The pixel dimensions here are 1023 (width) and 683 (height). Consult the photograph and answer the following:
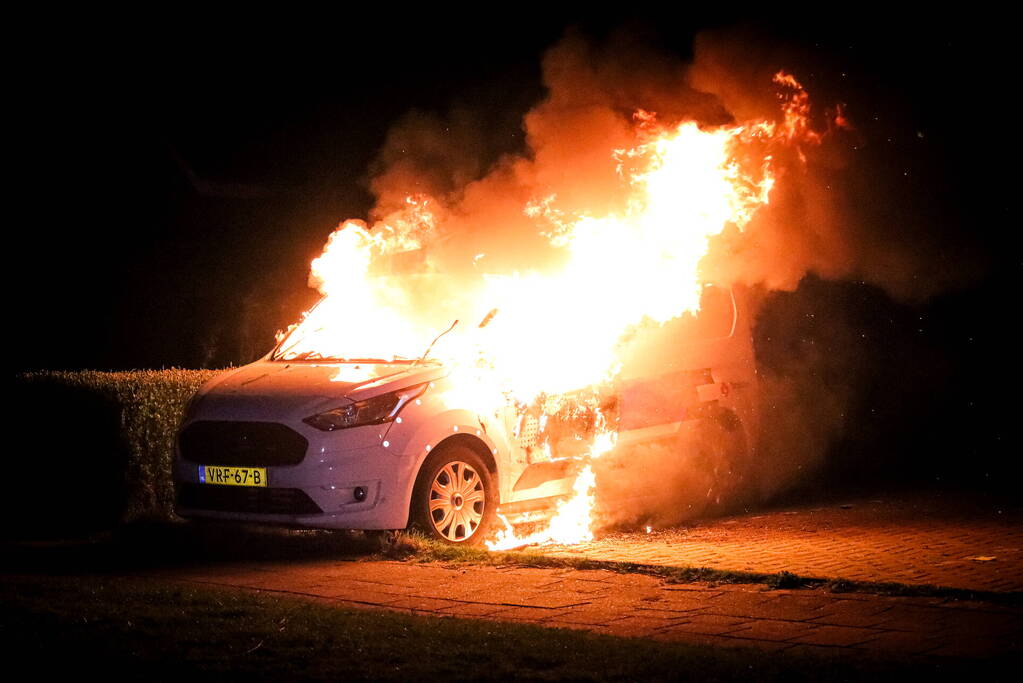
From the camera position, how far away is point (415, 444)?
9.11 meters

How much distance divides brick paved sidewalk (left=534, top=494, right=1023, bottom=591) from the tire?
0.53 m

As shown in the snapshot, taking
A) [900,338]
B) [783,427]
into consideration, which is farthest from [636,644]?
[900,338]

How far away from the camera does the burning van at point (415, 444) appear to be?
8.96 m

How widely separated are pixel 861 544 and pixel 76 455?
21.3ft

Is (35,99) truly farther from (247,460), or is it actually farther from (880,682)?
(880,682)

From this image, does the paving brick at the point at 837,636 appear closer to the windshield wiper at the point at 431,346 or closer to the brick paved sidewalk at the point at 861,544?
the brick paved sidewalk at the point at 861,544

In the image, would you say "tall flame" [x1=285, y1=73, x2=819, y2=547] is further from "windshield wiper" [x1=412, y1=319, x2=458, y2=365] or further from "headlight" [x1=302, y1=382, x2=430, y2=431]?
"headlight" [x1=302, y1=382, x2=430, y2=431]

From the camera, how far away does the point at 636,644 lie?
616 cm

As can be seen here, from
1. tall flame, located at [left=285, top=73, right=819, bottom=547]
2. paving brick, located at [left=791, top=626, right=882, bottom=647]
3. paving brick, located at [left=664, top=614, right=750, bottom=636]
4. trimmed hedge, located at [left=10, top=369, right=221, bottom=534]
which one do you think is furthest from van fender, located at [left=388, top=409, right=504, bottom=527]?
paving brick, located at [left=791, top=626, right=882, bottom=647]

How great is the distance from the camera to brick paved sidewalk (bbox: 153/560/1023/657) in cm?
630

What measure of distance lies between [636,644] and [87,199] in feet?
42.9

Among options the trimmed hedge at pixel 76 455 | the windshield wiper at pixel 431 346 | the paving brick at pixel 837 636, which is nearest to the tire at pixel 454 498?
the windshield wiper at pixel 431 346

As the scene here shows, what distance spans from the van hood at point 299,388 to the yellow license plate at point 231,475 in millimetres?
363

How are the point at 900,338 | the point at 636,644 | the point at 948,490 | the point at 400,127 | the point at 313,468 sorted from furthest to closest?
the point at 900,338
the point at 400,127
the point at 948,490
the point at 313,468
the point at 636,644
